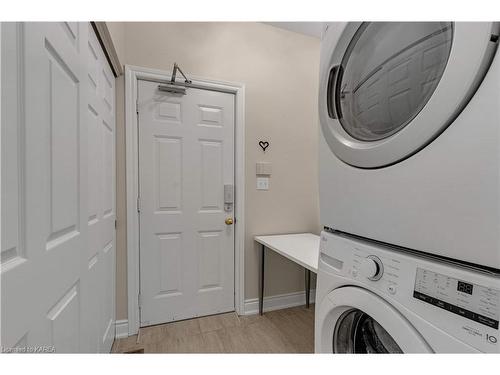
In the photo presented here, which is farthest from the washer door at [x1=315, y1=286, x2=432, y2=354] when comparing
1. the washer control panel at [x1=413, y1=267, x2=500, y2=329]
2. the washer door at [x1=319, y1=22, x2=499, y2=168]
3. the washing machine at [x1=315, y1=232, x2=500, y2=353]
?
the washer door at [x1=319, y1=22, x2=499, y2=168]

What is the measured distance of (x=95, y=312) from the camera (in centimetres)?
112

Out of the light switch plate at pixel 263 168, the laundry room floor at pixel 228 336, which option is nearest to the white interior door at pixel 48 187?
the laundry room floor at pixel 228 336

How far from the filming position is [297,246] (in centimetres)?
172

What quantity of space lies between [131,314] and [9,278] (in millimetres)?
1475

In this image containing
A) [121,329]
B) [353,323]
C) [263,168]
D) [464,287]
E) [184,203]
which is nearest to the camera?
[464,287]

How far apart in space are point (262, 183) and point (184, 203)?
28.4 inches

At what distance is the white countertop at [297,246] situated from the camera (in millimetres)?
1388

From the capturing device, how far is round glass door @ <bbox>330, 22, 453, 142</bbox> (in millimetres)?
551

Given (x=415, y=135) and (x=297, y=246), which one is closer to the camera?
(x=415, y=135)

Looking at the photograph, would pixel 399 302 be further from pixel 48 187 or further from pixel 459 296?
pixel 48 187

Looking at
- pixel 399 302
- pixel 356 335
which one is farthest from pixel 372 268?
pixel 356 335

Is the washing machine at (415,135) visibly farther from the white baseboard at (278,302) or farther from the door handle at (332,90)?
the white baseboard at (278,302)
